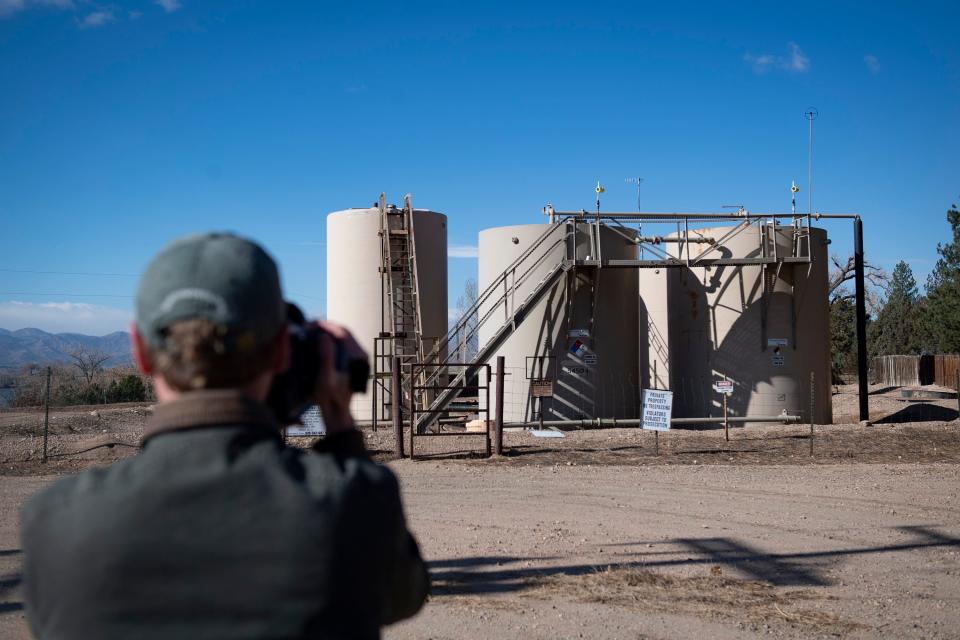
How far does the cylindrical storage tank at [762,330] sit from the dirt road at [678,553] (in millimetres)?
9465

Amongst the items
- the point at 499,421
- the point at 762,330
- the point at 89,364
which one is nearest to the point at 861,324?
the point at 762,330

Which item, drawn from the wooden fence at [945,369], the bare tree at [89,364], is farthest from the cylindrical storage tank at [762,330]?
the bare tree at [89,364]

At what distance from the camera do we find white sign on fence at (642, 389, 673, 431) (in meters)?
15.7

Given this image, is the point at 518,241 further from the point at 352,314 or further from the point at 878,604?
the point at 878,604

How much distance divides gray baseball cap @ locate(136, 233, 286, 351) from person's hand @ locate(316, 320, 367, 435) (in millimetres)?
145

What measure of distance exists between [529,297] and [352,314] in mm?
6749

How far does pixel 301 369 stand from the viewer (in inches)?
72.0

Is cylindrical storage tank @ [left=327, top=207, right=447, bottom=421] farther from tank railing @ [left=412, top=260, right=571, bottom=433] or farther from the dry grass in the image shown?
the dry grass

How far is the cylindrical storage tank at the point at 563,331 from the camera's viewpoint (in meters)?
22.5

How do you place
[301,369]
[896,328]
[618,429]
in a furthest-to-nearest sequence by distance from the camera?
[896,328] → [618,429] → [301,369]

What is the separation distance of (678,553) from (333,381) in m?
7.07

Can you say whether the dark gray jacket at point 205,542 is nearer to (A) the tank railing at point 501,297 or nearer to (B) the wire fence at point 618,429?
(B) the wire fence at point 618,429

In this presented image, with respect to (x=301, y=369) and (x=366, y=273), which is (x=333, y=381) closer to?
(x=301, y=369)

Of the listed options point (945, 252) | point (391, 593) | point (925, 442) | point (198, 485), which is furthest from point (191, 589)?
point (945, 252)
